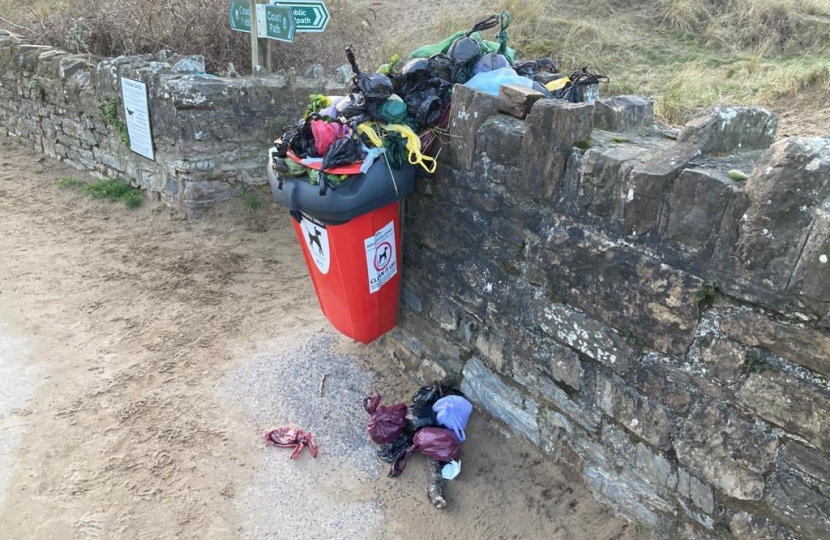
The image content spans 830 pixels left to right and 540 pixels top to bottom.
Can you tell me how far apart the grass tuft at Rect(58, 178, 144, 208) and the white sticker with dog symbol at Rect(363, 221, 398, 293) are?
12.9 feet

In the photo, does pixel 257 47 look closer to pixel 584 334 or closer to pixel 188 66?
pixel 188 66

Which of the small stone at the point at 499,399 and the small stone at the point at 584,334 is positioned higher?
the small stone at the point at 584,334

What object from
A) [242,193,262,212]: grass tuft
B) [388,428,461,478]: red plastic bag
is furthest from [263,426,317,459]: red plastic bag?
[242,193,262,212]: grass tuft

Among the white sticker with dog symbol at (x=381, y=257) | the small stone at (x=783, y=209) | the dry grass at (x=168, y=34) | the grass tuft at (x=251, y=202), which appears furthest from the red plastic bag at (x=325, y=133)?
the dry grass at (x=168, y=34)

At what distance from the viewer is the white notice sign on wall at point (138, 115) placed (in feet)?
18.9

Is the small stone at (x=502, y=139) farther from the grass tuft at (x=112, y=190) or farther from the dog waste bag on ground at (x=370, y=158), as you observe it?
the grass tuft at (x=112, y=190)

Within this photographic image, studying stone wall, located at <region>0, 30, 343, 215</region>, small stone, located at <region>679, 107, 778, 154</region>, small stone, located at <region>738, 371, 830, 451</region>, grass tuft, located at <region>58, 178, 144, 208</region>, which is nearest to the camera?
small stone, located at <region>738, 371, 830, 451</region>

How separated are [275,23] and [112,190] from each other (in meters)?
2.49

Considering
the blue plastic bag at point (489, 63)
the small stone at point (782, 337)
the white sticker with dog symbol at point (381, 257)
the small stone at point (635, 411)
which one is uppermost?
the blue plastic bag at point (489, 63)

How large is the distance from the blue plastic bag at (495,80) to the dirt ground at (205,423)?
1.77 meters

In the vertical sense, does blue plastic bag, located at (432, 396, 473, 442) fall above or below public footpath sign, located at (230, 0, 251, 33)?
below

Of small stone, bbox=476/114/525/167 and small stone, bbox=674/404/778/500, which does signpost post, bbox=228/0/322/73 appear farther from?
small stone, bbox=674/404/778/500

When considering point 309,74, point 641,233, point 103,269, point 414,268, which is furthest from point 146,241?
point 641,233

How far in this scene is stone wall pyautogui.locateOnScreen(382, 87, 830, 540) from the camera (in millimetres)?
1985
